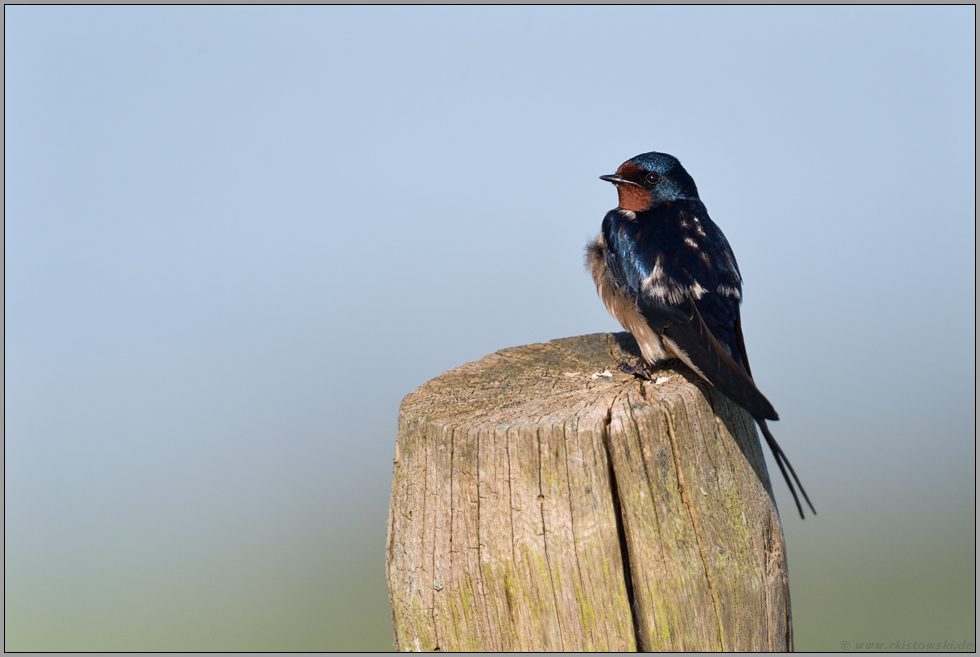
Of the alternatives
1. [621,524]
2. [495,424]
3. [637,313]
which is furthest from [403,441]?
[637,313]

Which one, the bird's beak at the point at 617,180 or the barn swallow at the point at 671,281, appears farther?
the bird's beak at the point at 617,180

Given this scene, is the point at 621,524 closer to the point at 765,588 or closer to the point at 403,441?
the point at 765,588

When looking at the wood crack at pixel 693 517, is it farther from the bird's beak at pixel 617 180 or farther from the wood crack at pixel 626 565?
the bird's beak at pixel 617 180

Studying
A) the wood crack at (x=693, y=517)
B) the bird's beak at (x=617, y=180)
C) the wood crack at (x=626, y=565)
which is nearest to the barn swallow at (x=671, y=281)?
the bird's beak at (x=617, y=180)

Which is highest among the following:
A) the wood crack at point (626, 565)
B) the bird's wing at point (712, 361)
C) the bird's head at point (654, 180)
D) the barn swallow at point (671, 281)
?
the bird's head at point (654, 180)

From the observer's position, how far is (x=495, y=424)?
7.80 ft

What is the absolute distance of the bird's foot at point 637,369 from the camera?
292 centimetres

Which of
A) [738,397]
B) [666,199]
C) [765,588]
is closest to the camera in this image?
[765,588]

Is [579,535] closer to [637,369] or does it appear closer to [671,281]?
[637,369]

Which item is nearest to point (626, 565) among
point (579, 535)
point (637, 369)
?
point (579, 535)

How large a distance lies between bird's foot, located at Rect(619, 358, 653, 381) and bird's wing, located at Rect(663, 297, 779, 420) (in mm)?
180

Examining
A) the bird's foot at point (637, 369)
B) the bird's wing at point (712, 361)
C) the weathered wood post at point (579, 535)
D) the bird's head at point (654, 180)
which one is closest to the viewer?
the weathered wood post at point (579, 535)

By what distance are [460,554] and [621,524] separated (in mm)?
479

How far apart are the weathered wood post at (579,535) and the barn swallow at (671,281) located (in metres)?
0.61
